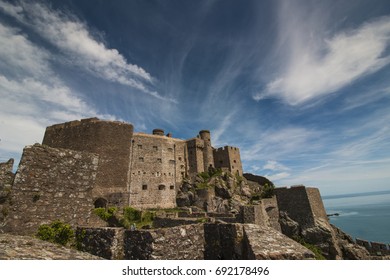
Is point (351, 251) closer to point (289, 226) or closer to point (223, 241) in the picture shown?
point (289, 226)

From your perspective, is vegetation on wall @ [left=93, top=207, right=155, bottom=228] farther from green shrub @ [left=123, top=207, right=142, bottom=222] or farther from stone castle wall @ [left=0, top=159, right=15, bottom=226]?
stone castle wall @ [left=0, top=159, right=15, bottom=226]

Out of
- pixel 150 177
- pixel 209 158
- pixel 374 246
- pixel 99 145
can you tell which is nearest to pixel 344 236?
pixel 374 246

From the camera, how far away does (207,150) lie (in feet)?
166

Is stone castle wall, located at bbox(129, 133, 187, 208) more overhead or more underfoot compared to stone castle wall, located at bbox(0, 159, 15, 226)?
more overhead

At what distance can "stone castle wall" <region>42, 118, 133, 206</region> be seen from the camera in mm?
27319

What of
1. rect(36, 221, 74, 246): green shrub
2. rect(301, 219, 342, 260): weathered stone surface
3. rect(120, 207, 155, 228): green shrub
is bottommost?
rect(301, 219, 342, 260): weathered stone surface

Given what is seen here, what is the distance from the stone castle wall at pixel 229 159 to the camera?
51250 millimetres

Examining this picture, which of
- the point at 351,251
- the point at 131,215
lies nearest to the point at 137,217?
the point at 131,215

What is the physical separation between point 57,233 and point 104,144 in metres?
24.5

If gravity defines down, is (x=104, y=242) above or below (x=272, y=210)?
below

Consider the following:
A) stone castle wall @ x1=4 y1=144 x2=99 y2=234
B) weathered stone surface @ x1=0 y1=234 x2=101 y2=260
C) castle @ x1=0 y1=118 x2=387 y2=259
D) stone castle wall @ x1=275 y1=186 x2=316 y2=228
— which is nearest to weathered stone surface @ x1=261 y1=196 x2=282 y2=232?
castle @ x1=0 y1=118 x2=387 y2=259

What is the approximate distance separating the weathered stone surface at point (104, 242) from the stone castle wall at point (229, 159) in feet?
153

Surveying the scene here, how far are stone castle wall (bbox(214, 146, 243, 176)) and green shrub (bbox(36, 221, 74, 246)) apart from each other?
46.4 meters
